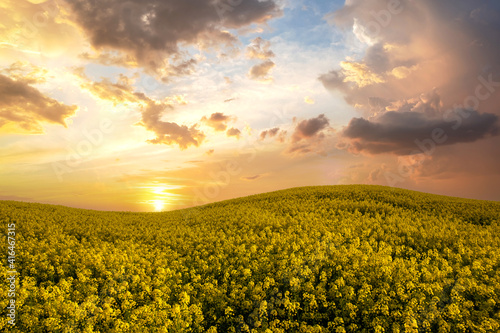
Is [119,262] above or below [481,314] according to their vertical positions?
above

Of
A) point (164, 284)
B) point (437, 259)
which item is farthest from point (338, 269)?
point (164, 284)

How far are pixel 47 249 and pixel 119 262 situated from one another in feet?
17.5

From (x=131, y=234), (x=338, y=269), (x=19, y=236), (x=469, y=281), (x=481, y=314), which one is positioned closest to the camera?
(x=481, y=314)

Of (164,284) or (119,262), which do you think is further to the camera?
(119,262)

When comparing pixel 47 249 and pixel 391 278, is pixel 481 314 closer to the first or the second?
pixel 391 278

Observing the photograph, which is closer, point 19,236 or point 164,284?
point 164,284

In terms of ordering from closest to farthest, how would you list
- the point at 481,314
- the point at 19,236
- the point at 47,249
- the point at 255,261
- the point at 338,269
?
1. the point at 481,314
2. the point at 338,269
3. the point at 255,261
4. the point at 47,249
5. the point at 19,236

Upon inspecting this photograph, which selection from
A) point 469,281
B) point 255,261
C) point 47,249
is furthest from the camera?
point 47,249

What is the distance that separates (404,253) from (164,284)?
45.0 feet

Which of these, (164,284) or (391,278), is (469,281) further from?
(164,284)

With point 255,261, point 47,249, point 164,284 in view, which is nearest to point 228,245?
point 255,261

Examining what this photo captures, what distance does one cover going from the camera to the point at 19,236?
19.9 meters

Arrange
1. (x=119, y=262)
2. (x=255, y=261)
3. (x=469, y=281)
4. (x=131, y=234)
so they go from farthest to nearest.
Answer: (x=131, y=234) < (x=119, y=262) < (x=255, y=261) < (x=469, y=281)

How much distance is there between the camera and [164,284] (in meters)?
12.9
